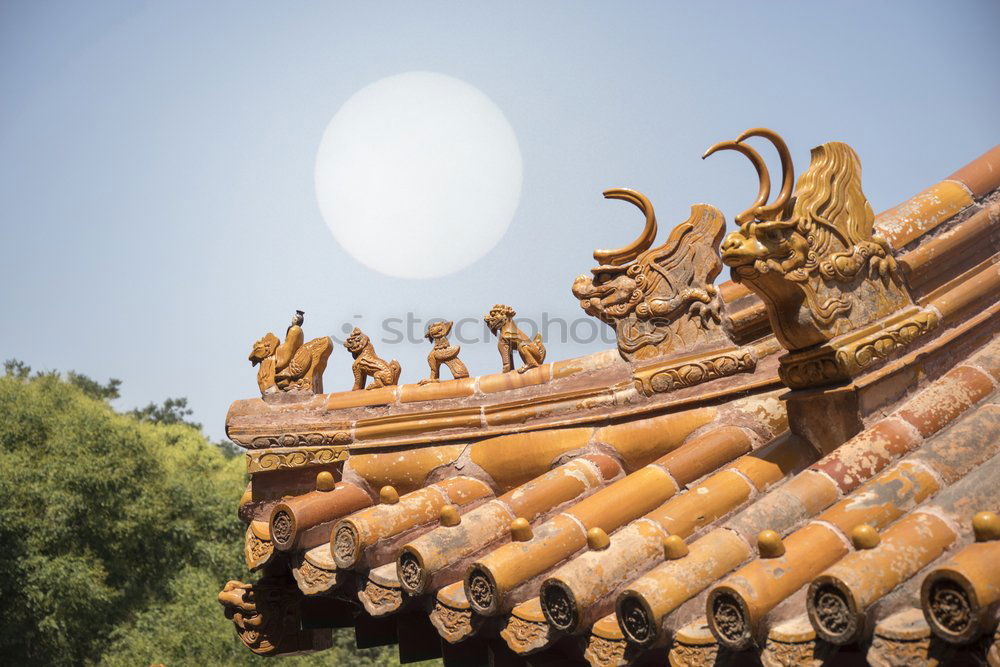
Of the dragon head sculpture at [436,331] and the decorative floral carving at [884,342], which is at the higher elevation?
the dragon head sculpture at [436,331]

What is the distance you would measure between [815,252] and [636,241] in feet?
4.65

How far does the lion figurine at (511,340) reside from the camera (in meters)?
6.10

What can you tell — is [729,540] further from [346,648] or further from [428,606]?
[346,648]

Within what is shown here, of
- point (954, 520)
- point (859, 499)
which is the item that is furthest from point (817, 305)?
point (954, 520)

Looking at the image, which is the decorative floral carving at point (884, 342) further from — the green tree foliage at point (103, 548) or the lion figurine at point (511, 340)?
the green tree foliage at point (103, 548)

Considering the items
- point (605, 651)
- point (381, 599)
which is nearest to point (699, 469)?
point (605, 651)

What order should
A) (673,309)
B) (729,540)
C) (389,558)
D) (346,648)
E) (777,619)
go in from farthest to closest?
(346,648) → (673,309) → (389,558) → (729,540) → (777,619)

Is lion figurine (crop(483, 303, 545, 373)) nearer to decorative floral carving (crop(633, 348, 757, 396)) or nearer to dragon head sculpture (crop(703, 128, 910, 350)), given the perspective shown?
decorative floral carving (crop(633, 348, 757, 396))

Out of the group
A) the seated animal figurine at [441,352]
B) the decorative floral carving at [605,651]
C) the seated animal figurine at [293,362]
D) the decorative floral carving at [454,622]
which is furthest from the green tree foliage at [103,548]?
the decorative floral carving at [605,651]

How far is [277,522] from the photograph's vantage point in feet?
17.7

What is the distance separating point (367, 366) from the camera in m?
6.56

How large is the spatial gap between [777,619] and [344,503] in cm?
306

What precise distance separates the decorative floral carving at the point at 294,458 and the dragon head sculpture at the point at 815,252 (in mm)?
3011

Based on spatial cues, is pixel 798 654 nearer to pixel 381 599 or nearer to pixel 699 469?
pixel 699 469
